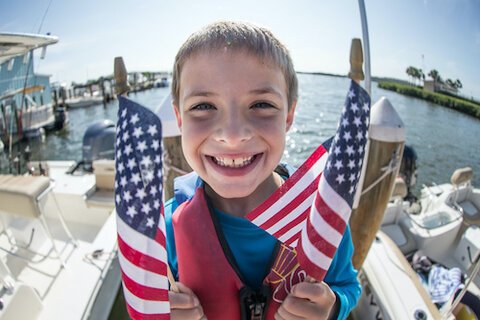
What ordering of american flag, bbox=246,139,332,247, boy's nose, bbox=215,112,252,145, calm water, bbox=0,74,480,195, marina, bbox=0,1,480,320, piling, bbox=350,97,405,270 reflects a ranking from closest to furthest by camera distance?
boy's nose, bbox=215,112,252,145 → american flag, bbox=246,139,332,247 → marina, bbox=0,1,480,320 → piling, bbox=350,97,405,270 → calm water, bbox=0,74,480,195

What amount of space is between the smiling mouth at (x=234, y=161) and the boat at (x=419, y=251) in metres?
1.80

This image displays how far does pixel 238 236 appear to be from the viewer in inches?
47.5

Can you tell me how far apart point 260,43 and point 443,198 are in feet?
20.9

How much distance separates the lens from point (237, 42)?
961 mm

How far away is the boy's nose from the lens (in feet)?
2.99

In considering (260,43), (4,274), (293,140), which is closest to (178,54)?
(260,43)

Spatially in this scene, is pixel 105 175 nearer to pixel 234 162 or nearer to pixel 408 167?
pixel 234 162

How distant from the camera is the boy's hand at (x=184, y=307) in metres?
1.04

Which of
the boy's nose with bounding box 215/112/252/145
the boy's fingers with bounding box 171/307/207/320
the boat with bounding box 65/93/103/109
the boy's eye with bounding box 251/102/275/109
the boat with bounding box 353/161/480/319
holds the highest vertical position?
the boy's eye with bounding box 251/102/275/109

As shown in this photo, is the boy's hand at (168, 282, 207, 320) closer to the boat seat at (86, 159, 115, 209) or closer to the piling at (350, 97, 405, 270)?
the piling at (350, 97, 405, 270)

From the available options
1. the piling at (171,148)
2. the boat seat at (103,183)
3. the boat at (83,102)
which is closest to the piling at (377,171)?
the piling at (171,148)

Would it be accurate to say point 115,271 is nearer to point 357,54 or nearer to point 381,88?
point 357,54

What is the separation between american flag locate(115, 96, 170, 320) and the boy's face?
14 cm

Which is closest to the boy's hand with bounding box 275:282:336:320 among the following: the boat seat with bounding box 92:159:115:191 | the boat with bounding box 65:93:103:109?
the boat seat with bounding box 92:159:115:191
